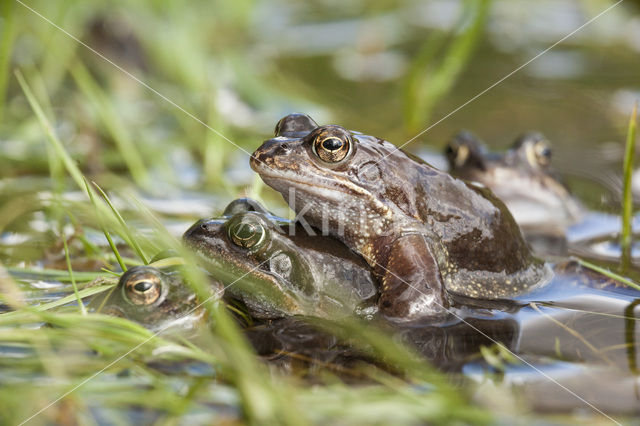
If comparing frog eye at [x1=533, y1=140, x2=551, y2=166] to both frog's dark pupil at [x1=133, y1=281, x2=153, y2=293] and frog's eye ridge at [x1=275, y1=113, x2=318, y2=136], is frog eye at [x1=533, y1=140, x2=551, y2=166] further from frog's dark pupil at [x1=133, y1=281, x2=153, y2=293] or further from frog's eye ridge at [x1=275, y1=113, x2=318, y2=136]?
frog's dark pupil at [x1=133, y1=281, x2=153, y2=293]

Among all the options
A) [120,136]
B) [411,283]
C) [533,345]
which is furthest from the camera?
[120,136]

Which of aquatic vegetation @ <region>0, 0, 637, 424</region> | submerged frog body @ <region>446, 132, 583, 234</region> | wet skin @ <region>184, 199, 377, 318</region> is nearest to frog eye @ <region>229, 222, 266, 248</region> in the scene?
wet skin @ <region>184, 199, 377, 318</region>

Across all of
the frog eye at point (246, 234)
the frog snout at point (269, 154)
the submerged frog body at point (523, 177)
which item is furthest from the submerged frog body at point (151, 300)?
the submerged frog body at point (523, 177)

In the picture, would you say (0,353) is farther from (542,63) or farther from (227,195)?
(542,63)

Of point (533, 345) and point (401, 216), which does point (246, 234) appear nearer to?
point (401, 216)

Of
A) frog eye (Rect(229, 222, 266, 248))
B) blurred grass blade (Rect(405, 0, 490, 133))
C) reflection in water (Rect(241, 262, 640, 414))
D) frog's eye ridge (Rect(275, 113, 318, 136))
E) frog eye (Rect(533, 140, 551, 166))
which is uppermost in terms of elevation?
blurred grass blade (Rect(405, 0, 490, 133))

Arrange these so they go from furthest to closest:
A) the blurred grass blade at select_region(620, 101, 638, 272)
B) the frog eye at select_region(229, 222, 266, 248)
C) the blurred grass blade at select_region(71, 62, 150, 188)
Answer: the blurred grass blade at select_region(71, 62, 150, 188) → the blurred grass blade at select_region(620, 101, 638, 272) → the frog eye at select_region(229, 222, 266, 248)

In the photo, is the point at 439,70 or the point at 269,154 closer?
the point at 269,154

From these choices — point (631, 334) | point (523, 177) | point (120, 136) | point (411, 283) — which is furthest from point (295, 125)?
point (523, 177)

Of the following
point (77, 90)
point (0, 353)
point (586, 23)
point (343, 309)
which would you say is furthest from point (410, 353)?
point (586, 23)
